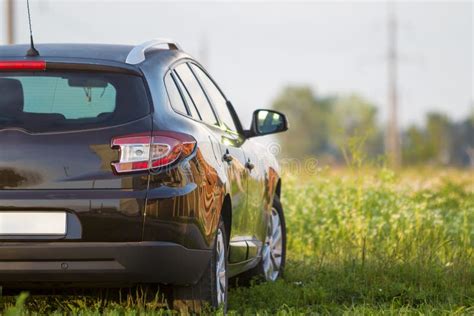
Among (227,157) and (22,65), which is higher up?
(22,65)

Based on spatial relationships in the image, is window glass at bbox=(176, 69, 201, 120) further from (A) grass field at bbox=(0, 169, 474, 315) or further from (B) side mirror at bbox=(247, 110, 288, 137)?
(B) side mirror at bbox=(247, 110, 288, 137)

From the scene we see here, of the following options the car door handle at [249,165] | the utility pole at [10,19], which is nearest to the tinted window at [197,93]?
the car door handle at [249,165]

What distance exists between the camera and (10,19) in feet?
99.5

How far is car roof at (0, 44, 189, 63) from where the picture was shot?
655 centimetres

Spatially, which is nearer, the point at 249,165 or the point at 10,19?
the point at 249,165

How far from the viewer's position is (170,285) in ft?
21.7

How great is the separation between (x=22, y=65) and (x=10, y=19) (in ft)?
80.5

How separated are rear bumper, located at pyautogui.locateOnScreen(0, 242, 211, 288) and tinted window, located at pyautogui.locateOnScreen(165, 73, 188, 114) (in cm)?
88

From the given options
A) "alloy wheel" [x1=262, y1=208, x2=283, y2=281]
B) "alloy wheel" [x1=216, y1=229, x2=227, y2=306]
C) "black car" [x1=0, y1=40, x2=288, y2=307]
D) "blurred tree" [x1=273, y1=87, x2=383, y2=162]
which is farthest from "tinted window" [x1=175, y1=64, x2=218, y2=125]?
"blurred tree" [x1=273, y1=87, x2=383, y2=162]

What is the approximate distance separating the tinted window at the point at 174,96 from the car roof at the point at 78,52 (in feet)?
0.52

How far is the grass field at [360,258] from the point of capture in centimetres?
744

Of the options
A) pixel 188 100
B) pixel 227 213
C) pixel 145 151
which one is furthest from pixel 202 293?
pixel 188 100

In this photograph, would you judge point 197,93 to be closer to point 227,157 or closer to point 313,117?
point 227,157

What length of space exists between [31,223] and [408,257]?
13.4 feet
